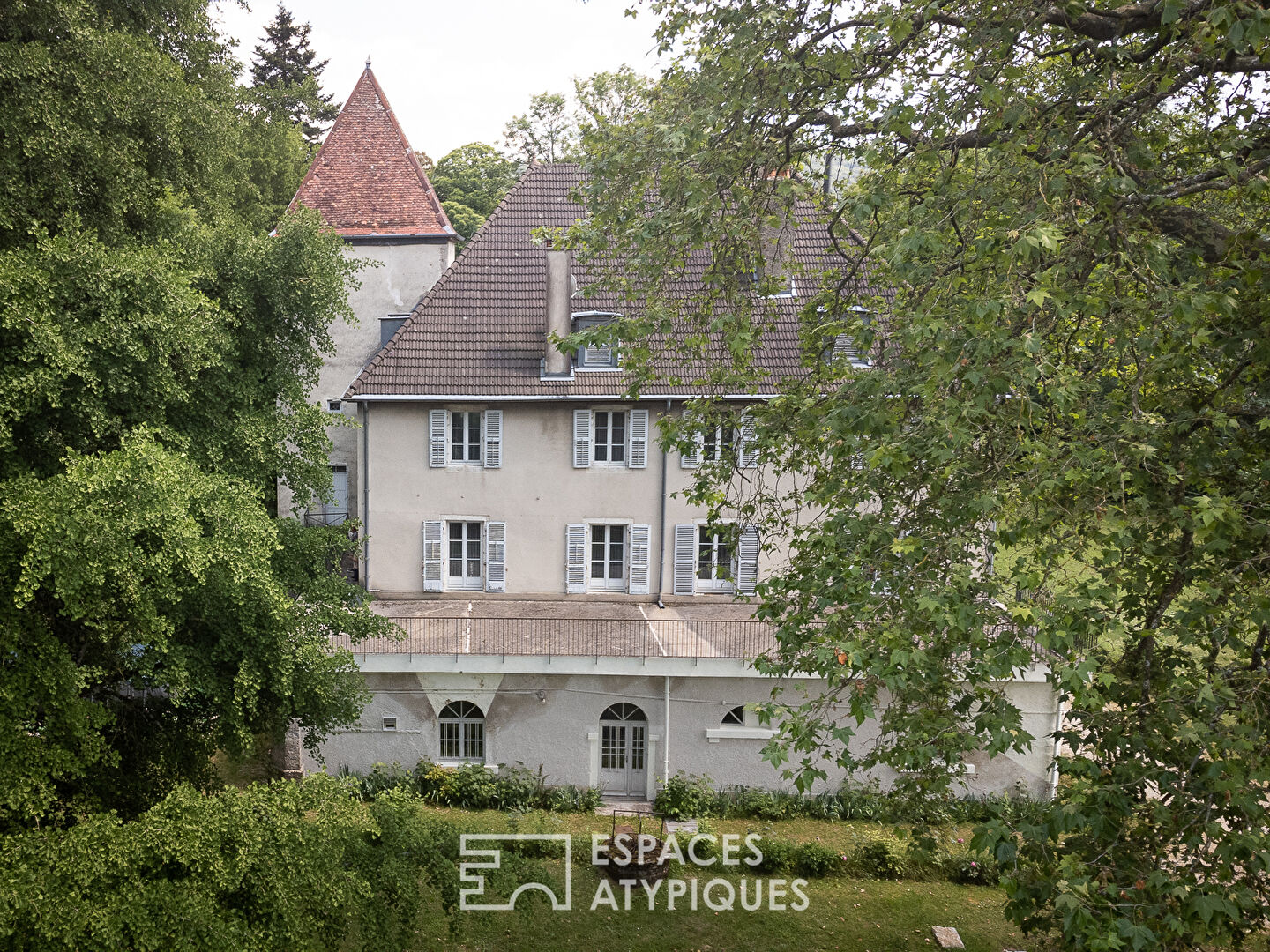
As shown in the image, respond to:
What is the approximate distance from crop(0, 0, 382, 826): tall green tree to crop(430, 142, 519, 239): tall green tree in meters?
29.3

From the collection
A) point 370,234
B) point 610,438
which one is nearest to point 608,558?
point 610,438

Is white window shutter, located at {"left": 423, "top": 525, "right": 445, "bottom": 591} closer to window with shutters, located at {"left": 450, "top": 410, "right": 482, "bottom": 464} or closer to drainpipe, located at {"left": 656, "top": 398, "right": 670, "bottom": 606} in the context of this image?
window with shutters, located at {"left": 450, "top": 410, "right": 482, "bottom": 464}

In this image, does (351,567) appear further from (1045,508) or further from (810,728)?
(1045,508)

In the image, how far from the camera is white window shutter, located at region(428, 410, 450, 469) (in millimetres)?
19078

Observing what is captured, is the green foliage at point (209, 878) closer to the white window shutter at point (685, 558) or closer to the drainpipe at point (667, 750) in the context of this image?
the drainpipe at point (667, 750)

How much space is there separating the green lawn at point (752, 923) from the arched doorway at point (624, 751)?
2.10 meters

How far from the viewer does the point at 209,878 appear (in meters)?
8.41

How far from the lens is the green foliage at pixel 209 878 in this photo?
25.7ft

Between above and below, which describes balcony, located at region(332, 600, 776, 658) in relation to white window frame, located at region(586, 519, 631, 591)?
below

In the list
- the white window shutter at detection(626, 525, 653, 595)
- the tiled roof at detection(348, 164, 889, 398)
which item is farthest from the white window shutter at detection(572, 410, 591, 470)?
the white window shutter at detection(626, 525, 653, 595)

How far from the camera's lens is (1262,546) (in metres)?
6.58

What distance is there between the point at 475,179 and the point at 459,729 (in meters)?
30.8

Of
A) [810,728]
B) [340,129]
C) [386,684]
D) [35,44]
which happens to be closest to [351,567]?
[386,684]

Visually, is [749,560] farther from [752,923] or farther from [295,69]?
[295,69]
